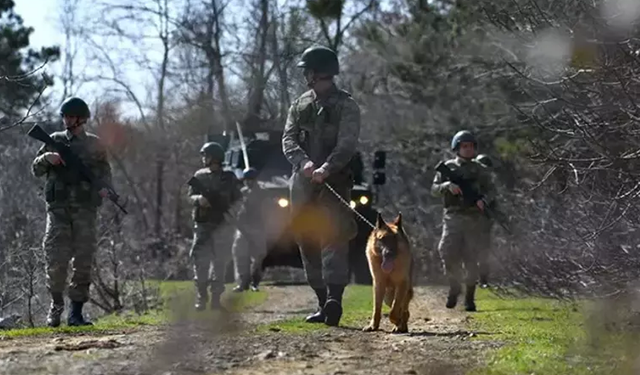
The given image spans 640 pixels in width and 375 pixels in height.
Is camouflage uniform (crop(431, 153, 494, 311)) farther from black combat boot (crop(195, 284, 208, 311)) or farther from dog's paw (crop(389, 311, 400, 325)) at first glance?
dog's paw (crop(389, 311, 400, 325))

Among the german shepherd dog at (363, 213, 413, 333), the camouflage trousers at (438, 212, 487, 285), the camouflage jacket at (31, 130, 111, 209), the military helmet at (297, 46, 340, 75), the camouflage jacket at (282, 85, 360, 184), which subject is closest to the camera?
the german shepherd dog at (363, 213, 413, 333)

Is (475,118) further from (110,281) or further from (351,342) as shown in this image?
(351,342)

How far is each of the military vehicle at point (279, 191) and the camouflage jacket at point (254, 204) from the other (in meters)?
0.13

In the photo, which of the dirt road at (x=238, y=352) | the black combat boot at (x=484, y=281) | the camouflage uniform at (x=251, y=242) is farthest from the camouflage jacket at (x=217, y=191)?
the black combat boot at (x=484, y=281)

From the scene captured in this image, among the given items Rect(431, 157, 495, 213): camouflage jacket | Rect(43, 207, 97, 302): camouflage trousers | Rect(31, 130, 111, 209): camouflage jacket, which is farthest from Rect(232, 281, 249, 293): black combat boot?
Rect(31, 130, 111, 209): camouflage jacket

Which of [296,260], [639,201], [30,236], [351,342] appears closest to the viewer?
[351,342]

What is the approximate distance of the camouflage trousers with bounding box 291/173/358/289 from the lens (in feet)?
32.9

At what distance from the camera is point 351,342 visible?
8562mm

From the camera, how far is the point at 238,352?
777 cm

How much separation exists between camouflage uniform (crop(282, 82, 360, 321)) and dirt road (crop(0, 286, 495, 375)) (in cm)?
67

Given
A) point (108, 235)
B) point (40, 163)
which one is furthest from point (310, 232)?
point (108, 235)

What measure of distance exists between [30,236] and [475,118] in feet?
40.5

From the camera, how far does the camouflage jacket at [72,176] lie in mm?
10750

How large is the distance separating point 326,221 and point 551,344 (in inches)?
89.5
